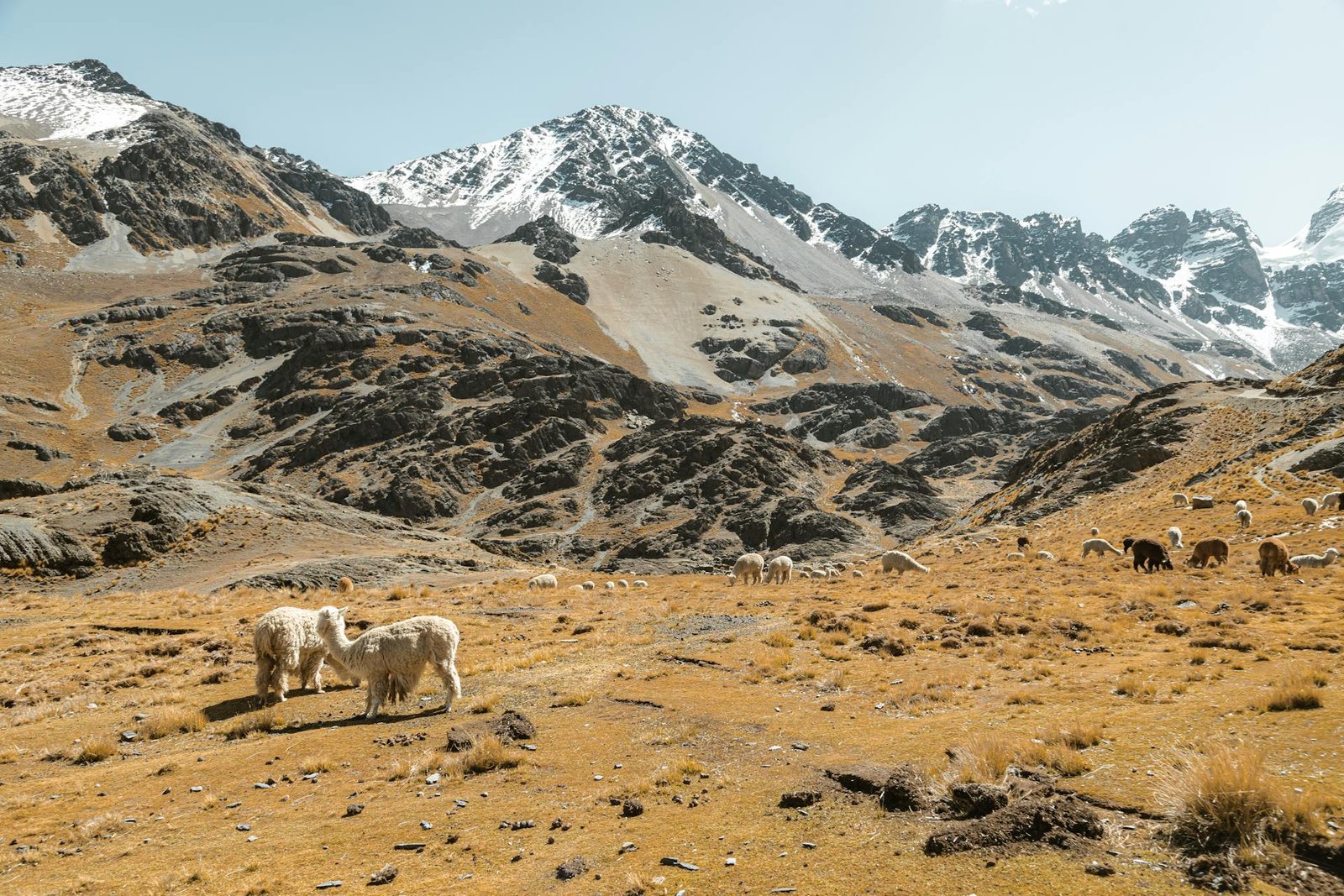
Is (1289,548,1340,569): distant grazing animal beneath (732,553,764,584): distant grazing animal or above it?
above

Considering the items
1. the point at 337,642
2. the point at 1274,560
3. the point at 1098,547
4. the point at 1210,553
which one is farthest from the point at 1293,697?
the point at 1098,547

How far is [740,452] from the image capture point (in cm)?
13838

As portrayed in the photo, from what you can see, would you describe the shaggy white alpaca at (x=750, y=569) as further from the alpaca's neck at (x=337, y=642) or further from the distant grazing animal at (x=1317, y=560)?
the alpaca's neck at (x=337, y=642)

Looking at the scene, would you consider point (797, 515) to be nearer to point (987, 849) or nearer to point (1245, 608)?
point (1245, 608)

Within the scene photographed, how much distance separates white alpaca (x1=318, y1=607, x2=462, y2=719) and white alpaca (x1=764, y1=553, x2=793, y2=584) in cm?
2706

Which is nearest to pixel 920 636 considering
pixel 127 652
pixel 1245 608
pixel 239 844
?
pixel 1245 608

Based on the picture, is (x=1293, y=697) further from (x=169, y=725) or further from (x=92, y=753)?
(x=92, y=753)

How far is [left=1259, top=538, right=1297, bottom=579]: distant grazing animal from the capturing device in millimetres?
23781

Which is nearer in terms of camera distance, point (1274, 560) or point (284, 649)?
point (284, 649)

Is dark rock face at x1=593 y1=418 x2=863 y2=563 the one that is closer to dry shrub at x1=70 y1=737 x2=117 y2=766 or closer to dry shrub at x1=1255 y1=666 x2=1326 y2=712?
dry shrub at x1=70 y1=737 x2=117 y2=766

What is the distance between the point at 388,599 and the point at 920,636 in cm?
2477

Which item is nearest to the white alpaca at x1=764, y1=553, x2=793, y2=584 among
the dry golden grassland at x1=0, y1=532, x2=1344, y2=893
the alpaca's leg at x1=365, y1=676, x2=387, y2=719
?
the dry golden grassland at x1=0, y1=532, x2=1344, y2=893

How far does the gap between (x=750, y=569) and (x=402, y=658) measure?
26964 mm

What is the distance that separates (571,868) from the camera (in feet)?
24.4
